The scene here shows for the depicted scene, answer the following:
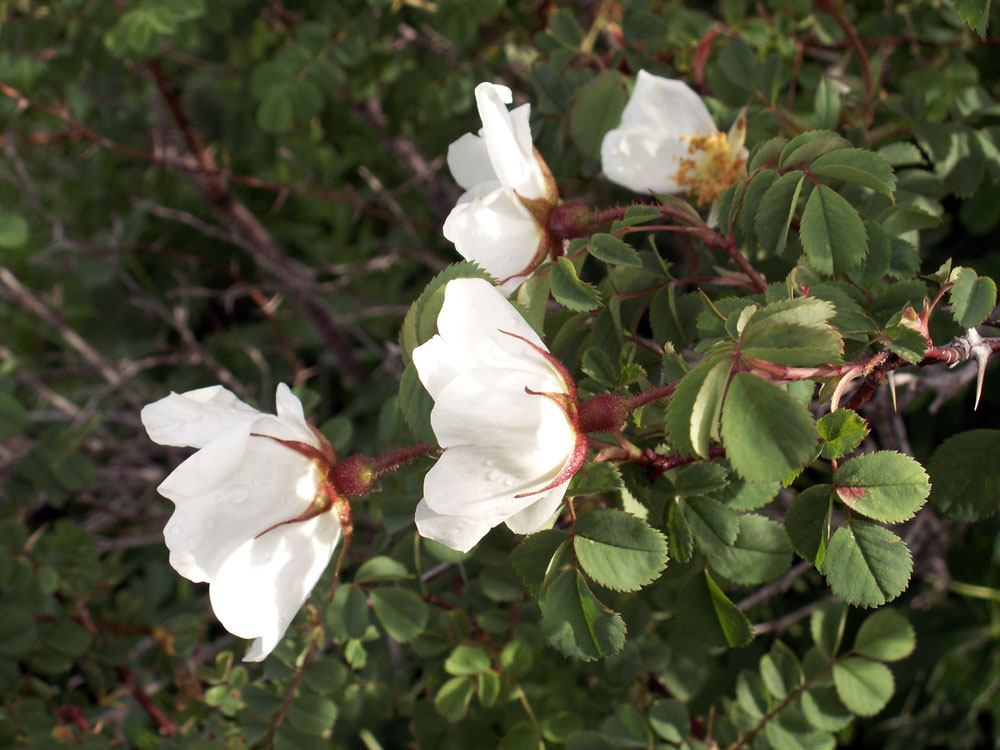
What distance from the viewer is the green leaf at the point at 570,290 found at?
0.71m

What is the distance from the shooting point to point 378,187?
1.67 m

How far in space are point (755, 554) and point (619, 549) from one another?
0.19 m

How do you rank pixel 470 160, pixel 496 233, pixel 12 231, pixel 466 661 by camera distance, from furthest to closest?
pixel 12 231 → pixel 466 661 → pixel 470 160 → pixel 496 233

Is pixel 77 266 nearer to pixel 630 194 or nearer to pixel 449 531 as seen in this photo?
pixel 630 194

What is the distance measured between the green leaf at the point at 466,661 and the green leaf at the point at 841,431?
0.54 m

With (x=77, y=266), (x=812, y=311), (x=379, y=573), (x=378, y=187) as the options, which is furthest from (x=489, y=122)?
(x=77, y=266)

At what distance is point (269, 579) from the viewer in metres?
0.70

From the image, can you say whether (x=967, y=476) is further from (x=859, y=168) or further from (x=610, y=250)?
(x=610, y=250)

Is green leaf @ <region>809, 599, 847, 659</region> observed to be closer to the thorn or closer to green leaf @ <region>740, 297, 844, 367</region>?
the thorn

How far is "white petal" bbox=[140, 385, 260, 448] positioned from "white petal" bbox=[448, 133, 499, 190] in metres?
0.37

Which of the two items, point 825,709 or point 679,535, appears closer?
point 679,535

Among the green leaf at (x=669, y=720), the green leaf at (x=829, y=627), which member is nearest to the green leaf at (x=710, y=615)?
the green leaf at (x=669, y=720)

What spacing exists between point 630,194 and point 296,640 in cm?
93

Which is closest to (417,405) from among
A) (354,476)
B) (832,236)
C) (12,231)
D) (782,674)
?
(354,476)
